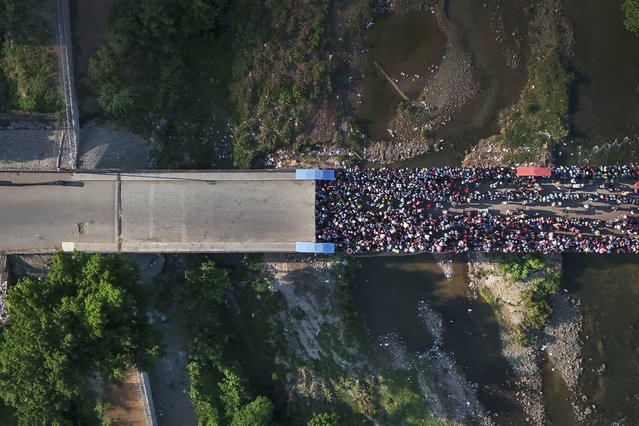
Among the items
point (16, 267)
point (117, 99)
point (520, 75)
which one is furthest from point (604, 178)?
point (16, 267)

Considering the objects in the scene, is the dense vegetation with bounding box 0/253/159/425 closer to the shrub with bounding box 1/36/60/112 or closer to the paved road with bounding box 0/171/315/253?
the paved road with bounding box 0/171/315/253

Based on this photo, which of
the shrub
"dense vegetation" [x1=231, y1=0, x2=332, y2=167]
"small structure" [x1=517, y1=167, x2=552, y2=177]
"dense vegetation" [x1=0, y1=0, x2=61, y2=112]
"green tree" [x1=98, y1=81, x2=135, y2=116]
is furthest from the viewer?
"dense vegetation" [x1=231, y1=0, x2=332, y2=167]

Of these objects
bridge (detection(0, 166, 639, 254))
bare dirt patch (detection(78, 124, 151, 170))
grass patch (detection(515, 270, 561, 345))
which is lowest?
grass patch (detection(515, 270, 561, 345))

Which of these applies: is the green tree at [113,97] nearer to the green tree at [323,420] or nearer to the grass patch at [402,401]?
the green tree at [323,420]

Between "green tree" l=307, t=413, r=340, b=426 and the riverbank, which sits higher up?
the riverbank

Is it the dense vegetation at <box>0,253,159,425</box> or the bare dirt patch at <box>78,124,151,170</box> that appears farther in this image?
the bare dirt patch at <box>78,124,151,170</box>

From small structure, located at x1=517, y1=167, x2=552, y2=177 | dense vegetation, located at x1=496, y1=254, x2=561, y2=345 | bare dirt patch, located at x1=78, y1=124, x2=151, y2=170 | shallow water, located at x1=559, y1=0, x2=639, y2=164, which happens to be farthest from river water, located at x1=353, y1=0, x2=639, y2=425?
bare dirt patch, located at x1=78, y1=124, x2=151, y2=170

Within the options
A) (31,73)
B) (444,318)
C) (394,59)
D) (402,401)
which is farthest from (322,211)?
(31,73)
